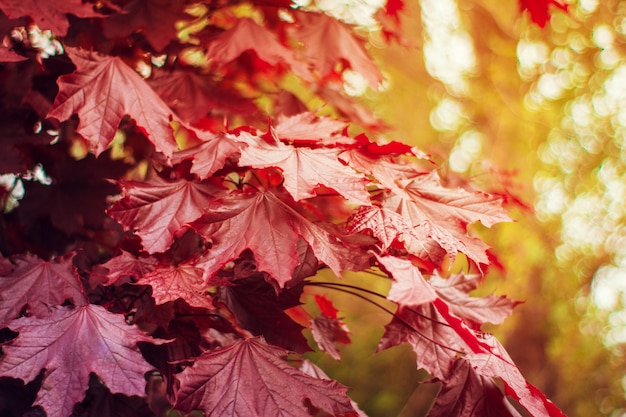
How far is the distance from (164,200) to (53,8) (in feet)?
1.93

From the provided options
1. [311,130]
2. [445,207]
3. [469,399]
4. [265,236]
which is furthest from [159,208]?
[469,399]

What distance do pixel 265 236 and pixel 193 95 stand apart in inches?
27.9

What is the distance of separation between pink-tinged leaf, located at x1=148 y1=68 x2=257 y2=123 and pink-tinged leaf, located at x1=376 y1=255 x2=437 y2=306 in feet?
2.32

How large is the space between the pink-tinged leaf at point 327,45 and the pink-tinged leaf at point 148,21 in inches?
13.9

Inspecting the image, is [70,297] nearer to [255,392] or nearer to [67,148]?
[255,392]

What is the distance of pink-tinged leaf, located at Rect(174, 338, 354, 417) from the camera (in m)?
1.09

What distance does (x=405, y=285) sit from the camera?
1075 mm

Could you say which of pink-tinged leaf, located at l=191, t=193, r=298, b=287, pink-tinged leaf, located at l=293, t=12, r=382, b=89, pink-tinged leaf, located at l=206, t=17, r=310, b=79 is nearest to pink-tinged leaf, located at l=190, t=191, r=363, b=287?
pink-tinged leaf, located at l=191, t=193, r=298, b=287

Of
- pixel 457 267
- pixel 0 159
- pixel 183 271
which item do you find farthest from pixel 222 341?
pixel 457 267

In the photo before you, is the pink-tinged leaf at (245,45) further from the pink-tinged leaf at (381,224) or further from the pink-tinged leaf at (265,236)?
the pink-tinged leaf at (381,224)

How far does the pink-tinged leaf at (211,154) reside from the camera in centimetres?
119

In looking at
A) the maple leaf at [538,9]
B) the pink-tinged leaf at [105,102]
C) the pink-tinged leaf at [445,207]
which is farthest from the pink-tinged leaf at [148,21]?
the maple leaf at [538,9]

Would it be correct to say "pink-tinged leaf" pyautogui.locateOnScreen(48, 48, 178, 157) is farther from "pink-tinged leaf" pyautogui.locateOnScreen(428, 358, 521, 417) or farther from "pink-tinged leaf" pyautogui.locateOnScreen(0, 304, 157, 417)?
"pink-tinged leaf" pyautogui.locateOnScreen(428, 358, 521, 417)

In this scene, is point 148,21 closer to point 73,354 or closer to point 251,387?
point 73,354
